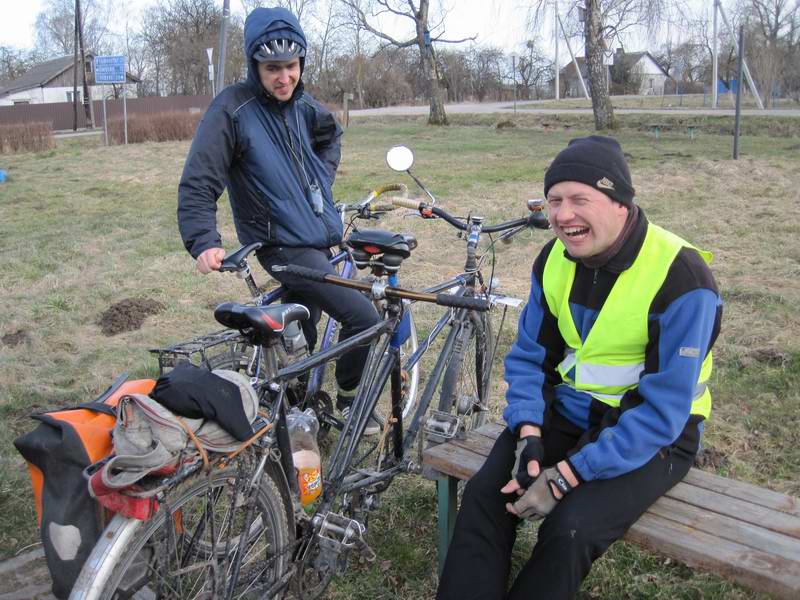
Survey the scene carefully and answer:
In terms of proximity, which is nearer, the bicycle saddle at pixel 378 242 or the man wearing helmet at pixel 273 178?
the bicycle saddle at pixel 378 242

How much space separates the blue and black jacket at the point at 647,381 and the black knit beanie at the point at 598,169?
0.48 ft

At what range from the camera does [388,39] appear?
29.5 meters

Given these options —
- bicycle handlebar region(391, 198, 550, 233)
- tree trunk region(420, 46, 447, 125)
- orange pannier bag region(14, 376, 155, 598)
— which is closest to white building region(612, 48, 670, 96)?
tree trunk region(420, 46, 447, 125)

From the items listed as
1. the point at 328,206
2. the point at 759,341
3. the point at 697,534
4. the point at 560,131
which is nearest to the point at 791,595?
the point at 697,534

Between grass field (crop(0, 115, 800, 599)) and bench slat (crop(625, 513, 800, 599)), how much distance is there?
2.69 feet

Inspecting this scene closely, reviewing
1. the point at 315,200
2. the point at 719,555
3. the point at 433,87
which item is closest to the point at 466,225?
the point at 315,200

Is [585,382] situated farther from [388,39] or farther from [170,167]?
[388,39]

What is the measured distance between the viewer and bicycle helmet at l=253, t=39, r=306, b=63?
11.0 feet

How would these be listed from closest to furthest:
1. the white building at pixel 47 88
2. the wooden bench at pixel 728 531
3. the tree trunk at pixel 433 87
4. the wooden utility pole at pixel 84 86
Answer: the wooden bench at pixel 728 531
the tree trunk at pixel 433 87
the wooden utility pole at pixel 84 86
the white building at pixel 47 88

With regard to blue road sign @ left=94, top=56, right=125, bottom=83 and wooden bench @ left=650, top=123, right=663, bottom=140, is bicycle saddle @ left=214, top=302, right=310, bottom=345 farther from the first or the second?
blue road sign @ left=94, top=56, right=125, bottom=83

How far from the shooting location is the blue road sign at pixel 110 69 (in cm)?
2423

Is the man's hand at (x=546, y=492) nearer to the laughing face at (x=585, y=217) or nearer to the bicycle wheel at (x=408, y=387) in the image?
the laughing face at (x=585, y=217)

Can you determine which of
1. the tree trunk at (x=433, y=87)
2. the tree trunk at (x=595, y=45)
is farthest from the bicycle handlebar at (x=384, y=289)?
the tree trunk at (x=433, y=87)

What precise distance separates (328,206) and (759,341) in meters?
3.30
